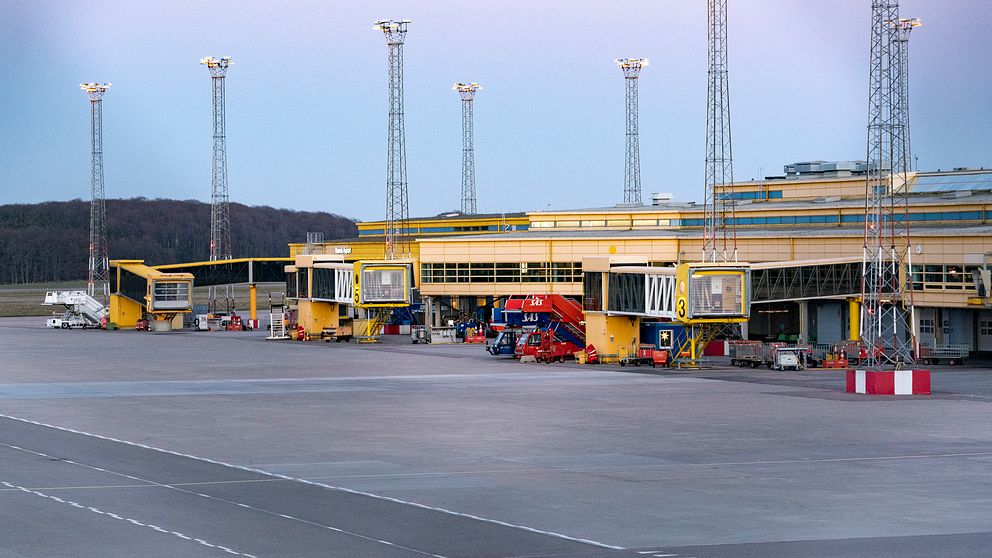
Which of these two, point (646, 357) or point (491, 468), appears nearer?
point (491, 468)

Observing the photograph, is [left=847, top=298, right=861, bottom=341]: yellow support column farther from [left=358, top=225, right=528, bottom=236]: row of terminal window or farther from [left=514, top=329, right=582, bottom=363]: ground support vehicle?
[left=358, top=225, right=528, bottom=236]: row of terminal window

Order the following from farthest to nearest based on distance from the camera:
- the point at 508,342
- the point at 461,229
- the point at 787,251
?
the point at 461,229 < the point at 787,251 < the point at 508,342

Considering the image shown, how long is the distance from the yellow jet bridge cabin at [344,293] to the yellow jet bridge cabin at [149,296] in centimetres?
1807

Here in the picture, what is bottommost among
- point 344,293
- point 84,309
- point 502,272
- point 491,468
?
point 491,468

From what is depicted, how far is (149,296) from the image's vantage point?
148 m

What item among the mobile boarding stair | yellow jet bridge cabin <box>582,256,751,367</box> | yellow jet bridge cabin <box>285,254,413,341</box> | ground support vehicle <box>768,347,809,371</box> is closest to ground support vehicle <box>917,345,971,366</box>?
ground support vehicle <box>768,347,809,371</box>

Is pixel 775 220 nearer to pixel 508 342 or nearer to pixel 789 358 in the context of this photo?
Answer: pixel 508 342

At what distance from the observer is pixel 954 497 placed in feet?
108

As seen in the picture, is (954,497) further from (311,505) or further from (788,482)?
(311,505)

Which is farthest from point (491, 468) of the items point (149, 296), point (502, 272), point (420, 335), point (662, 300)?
point (149, 296)

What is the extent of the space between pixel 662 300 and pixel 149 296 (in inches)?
3069

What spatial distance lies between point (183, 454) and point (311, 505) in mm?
10985

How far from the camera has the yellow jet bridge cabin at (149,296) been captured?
485 ft

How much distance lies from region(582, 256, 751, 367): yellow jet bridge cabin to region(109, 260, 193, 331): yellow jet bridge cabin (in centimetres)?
6839
